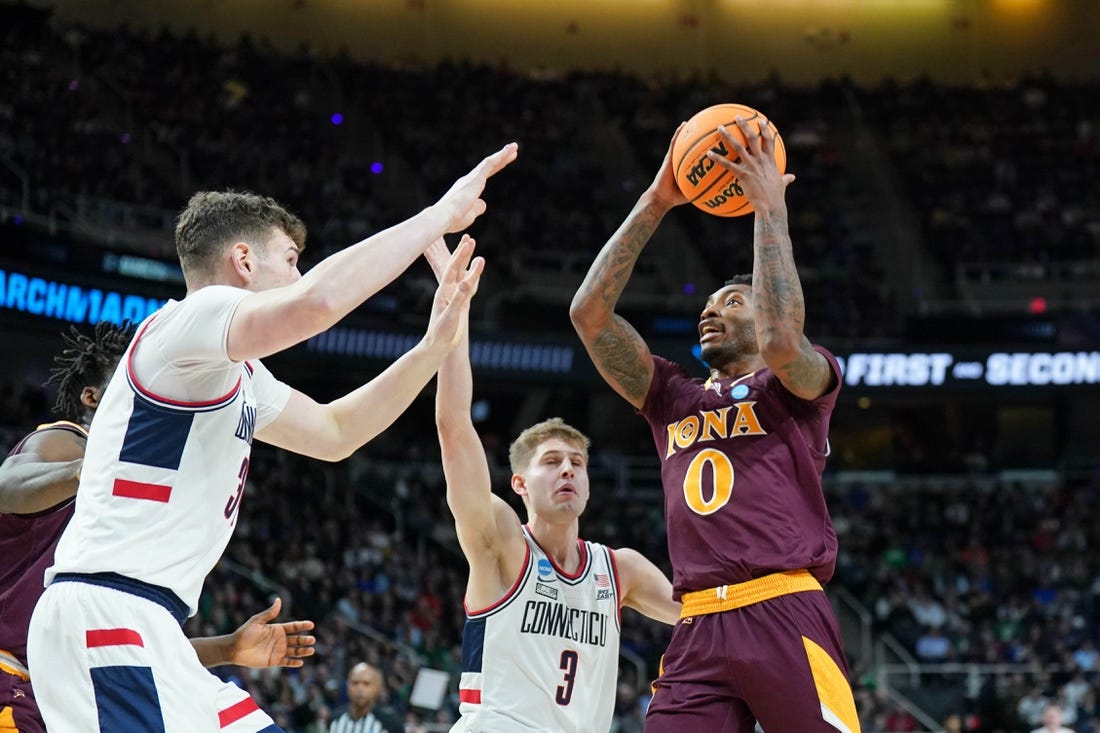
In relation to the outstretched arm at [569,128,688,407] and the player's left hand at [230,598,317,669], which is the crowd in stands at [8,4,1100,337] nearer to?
the outstretched arm at [569,128,688,407]

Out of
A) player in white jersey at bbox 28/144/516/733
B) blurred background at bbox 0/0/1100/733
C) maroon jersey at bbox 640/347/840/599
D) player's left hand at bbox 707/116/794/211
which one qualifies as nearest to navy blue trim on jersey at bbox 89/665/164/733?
player in white jersey at bbox 28/144/516/733

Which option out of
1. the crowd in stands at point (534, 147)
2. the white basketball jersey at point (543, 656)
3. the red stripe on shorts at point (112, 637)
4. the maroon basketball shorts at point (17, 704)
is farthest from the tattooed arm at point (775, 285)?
the crowd in stands at point (534, 147)

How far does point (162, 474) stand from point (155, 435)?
0.35 feet

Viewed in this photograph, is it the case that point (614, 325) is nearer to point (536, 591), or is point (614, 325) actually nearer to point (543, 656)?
point (536, 591)

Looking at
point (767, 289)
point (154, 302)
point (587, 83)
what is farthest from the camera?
point (587, 83)

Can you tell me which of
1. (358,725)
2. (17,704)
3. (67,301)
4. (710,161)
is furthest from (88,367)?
(67,301)

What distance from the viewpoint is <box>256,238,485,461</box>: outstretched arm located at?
434cm

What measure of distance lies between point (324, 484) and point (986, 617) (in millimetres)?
10884

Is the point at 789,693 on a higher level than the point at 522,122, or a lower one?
lower

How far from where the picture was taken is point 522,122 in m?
28.9

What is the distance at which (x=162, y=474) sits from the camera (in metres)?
3.58

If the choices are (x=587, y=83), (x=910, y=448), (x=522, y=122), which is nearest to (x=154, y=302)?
(x=522, y=122)

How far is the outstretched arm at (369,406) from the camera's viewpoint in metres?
4.34

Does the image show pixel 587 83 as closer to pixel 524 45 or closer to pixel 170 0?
pixel 524 45
